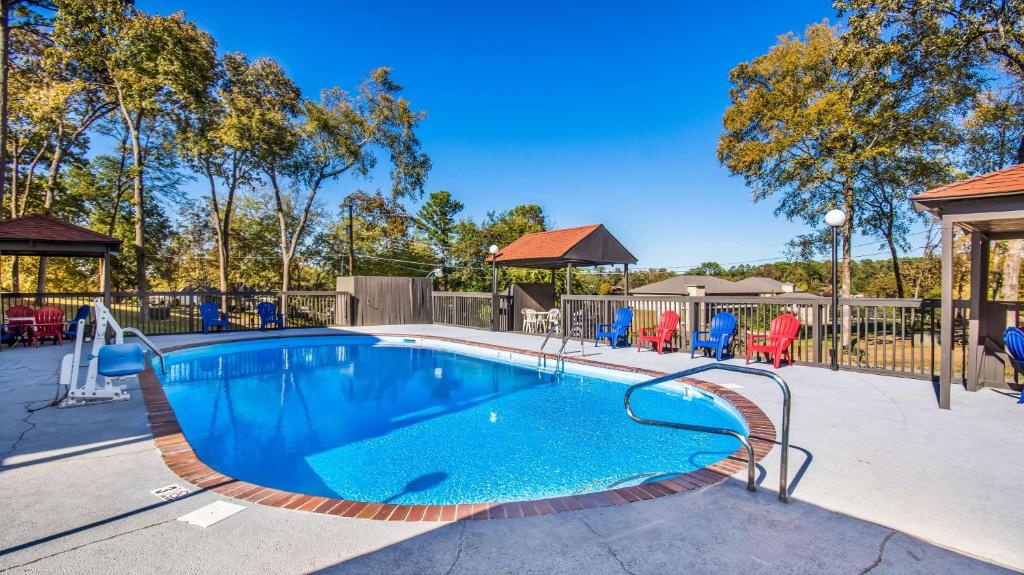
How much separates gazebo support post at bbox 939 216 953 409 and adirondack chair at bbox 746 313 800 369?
2.33m

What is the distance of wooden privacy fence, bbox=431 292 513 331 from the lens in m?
13.7

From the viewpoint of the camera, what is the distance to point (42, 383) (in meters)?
5.78

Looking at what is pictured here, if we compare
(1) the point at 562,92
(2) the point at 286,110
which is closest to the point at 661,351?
(1) the point at 562,92

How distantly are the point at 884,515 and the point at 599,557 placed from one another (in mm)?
1635

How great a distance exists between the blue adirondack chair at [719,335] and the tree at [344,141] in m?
17.4

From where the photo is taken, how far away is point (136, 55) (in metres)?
14.1

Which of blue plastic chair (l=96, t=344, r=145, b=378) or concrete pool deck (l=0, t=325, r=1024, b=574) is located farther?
blue plastic chair (l=96, t=344, r=145, b=378)

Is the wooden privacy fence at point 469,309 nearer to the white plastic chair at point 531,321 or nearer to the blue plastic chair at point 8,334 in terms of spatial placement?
the white plastic chair at point 531,321

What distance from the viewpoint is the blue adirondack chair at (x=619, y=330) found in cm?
967

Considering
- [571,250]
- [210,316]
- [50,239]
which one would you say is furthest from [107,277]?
[571,250]

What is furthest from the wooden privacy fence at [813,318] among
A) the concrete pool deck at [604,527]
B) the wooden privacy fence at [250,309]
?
the wooden privacy fence at [250,309]

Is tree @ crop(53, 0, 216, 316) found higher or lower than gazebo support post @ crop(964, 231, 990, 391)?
higher

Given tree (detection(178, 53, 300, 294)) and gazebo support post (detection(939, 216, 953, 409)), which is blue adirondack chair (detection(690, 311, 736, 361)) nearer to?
gazebo support post (detection(939, 216, 953, 409))

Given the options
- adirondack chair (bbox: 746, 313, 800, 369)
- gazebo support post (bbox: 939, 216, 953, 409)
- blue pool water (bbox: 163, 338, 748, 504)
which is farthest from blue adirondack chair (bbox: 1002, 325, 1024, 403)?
blue pool water (bbox: 163, 338, 748, 504)
